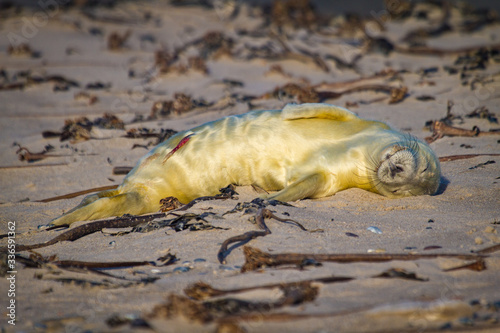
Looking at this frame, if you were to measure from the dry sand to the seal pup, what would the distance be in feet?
0.50

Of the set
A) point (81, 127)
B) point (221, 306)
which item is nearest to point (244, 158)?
point (221, 306)

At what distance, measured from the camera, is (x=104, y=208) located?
371cm

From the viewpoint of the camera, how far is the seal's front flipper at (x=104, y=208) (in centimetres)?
362

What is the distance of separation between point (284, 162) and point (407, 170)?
92cm

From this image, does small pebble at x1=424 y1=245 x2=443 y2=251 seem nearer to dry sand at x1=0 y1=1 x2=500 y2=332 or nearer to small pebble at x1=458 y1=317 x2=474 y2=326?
dry sand at x1=0 y1=1 x2=500 y2=332

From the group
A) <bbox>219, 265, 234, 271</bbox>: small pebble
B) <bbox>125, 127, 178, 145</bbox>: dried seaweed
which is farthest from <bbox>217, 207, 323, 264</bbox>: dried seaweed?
<bbox>125, 127, 178, 145</bbox>: dried seaweed

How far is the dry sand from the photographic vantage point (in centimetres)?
201

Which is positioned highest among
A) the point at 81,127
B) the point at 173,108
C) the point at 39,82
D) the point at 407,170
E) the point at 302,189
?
the point at 39,82

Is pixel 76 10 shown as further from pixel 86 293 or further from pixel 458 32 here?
pixel 86 293

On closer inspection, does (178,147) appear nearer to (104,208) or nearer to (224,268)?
(104,208)

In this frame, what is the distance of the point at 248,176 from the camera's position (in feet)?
13.0

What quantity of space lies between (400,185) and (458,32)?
8.96 m

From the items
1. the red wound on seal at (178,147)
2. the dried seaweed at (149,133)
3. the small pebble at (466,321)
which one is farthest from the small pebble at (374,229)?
the dried seaweed at (149,133)

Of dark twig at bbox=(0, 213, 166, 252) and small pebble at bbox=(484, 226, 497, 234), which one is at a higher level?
small pebble at bbox=(484, 226, 497, 234)
